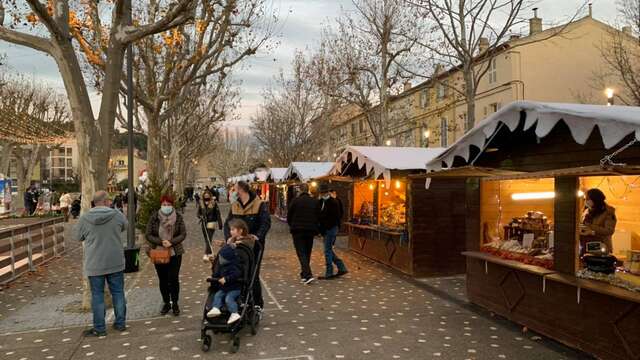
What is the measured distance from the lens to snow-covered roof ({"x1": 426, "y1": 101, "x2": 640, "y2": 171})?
14.1ft

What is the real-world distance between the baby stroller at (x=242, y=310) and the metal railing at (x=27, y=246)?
5.81 meters

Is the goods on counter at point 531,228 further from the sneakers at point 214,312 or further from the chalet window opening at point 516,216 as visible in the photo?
the sneakers at point 214,312

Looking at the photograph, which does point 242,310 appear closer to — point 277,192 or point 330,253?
point 330,253

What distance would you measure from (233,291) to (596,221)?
4570mm

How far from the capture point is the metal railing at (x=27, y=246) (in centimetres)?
932

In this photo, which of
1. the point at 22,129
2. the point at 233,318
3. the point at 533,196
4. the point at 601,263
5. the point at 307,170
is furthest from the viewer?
the point at 307,170

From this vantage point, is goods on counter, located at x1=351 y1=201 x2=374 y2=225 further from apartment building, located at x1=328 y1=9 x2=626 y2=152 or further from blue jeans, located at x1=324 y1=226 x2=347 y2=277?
apartment building, located at x1=328 y1=9 x2=626 y2=152

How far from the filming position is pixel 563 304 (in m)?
5.53

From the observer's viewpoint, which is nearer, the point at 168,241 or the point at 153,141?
the point at 168,241

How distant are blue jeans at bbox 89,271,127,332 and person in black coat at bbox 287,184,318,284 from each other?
12.4 feet

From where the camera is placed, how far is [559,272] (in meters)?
5.74

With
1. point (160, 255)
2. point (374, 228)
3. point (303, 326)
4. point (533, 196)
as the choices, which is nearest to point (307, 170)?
point (374, 228)

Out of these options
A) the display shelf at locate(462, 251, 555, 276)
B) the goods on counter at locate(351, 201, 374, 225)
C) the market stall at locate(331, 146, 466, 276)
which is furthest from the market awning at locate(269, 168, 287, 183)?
the display shelf at locate(462, 251, 555, 276)

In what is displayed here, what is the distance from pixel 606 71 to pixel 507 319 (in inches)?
1049
